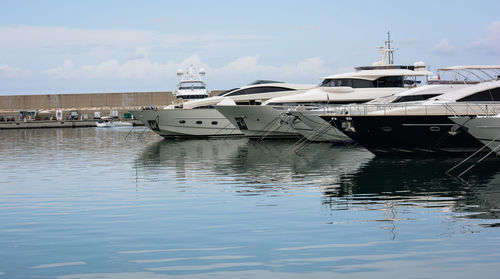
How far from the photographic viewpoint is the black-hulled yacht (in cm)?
2881

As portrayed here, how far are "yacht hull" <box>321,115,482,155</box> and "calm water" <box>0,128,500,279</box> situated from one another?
1.09 meters

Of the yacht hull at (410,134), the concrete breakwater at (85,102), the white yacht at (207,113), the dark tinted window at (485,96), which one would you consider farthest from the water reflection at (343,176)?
the concrete breakwater at (85,102)

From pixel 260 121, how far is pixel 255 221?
2961cm

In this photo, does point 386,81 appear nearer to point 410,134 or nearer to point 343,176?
point 410,134

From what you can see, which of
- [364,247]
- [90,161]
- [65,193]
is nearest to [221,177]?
[65,193]

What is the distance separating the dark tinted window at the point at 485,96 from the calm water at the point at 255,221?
8.97 feet

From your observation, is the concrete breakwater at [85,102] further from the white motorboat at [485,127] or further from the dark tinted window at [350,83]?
the white motorboat at [485,127]

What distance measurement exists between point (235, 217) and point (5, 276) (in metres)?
6.04

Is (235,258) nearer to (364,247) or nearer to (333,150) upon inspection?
(364,247)

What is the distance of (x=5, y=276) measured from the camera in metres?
11.3

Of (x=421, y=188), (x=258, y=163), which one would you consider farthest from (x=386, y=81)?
(x=421, y=188)

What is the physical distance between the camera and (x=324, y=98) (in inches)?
1681

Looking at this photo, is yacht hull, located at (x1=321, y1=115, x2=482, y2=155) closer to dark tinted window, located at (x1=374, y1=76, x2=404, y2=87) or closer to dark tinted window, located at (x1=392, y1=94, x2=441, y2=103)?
dark tinted window, located at (x1=392, y1=94, x2=441, y2=103)

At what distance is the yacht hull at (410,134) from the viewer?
28.8 metres
